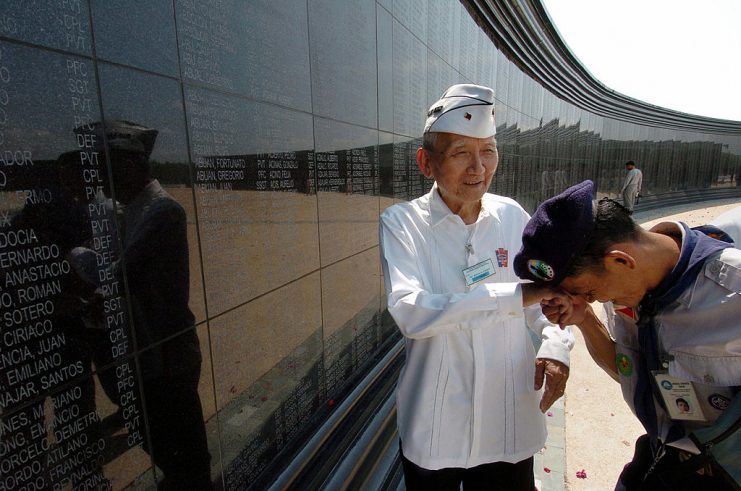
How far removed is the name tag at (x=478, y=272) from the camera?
165 cm

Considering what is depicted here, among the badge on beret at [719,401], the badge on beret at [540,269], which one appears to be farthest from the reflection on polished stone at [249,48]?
the badge on beret at [719,401]

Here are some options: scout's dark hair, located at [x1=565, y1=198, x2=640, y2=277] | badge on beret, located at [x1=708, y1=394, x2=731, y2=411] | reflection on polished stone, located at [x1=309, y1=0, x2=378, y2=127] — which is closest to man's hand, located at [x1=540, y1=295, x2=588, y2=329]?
scout's dark hair, located at [x1=565, y1=198, x2=640, y2=277]

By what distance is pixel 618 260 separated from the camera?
1229 millimetres

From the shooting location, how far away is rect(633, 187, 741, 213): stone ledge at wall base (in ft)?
69.6

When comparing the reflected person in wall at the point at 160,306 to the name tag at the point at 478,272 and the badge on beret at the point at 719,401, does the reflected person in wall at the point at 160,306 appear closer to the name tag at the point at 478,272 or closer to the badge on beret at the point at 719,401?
the name tag at the point at 478,272

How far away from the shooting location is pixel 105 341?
1220mm

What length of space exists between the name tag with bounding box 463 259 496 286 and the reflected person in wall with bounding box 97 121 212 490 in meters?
1.10

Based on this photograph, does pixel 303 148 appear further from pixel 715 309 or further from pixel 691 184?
pixel 691 184

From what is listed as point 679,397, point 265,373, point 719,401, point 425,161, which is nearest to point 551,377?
point 679,397

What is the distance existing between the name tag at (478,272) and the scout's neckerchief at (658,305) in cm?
53

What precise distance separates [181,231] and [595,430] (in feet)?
11.3

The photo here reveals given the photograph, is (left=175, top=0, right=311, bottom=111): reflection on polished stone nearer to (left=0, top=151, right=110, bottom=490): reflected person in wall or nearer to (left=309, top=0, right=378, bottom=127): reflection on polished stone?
(left=309, top=0, right=378, bottom=127): reflection on polished stone

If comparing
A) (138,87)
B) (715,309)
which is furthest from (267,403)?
(715,309)

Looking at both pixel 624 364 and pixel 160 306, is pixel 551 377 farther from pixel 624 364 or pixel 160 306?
pixel 160 306
